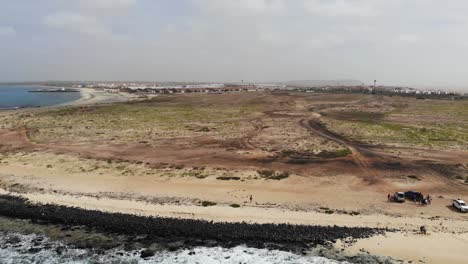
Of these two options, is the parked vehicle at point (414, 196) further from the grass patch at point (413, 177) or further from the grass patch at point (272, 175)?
the grass patch at point (272, 175)

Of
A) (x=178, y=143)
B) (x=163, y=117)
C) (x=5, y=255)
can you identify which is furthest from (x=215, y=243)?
(x=163, y=117)

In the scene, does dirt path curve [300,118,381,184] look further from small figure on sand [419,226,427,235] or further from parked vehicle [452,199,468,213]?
small figure on sand [419,226,427,235]

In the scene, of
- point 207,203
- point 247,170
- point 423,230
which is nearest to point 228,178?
point 247,170

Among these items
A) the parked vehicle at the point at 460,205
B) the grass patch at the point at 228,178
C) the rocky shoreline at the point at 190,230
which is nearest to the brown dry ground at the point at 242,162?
the grass patch at the point at 228,178

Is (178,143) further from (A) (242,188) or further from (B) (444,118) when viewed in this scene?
(B) (444,118)

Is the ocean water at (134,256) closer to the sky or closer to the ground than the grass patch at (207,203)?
closer to the ground

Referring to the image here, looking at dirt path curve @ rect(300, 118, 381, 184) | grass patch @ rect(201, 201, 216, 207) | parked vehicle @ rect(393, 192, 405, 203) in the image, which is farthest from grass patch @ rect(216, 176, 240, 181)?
parked vehicle @ rect(393, 192, 405, 203)
